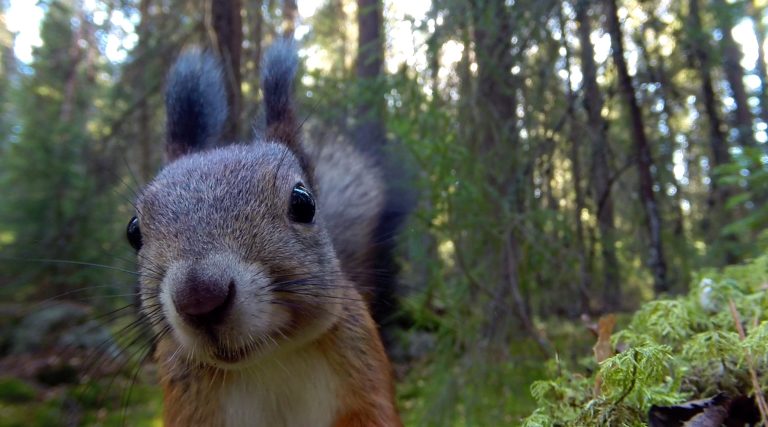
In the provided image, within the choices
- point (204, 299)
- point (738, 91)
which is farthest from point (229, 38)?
point (738, 91)

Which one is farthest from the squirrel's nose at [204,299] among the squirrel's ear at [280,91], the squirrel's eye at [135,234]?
the squirrel's ear at [280,91]

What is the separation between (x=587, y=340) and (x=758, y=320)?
208 cm

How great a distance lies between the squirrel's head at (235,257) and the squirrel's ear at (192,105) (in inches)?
12.4

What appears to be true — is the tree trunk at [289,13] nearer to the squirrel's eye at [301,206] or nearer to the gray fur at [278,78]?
the gray fur at [278,78]

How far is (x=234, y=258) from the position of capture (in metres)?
1.24

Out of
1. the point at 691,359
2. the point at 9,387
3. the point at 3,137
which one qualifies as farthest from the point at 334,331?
the point at 3,137

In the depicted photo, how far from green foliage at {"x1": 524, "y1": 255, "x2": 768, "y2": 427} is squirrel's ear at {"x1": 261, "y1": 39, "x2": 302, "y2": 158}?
3.86ft

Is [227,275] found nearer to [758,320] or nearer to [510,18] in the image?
[758,320]

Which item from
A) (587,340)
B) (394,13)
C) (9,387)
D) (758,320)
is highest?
(394,13)

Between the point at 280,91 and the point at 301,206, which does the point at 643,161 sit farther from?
the point at 301,206

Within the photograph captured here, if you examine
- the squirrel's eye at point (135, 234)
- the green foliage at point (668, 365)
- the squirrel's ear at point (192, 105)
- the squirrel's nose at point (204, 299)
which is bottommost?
the green foliage at point (668, 365)

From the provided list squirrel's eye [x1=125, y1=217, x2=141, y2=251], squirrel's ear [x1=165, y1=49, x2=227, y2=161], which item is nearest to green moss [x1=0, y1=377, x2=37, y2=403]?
squirrel's ear [x1=165, y1=49, x2=227, y2=161]

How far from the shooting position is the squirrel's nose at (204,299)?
1121 millimetres

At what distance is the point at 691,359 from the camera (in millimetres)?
1182
